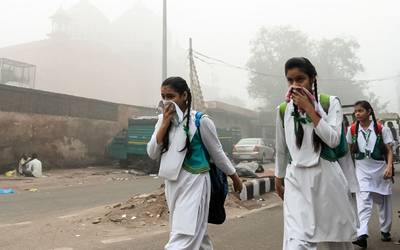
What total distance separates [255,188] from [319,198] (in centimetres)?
663

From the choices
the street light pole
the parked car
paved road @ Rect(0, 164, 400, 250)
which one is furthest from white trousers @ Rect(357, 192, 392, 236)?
the parked car

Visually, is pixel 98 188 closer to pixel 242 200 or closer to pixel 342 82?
pixel 242 200

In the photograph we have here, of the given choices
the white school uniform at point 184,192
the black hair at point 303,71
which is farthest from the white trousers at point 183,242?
the black hair at point 303,71

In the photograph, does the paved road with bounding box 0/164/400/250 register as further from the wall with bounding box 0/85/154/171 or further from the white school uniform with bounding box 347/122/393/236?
the wall with bounding box 0/85/154/171

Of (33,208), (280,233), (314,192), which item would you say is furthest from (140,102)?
(314,192)

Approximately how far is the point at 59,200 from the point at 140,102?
36.7m

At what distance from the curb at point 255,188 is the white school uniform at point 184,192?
5.47 meters

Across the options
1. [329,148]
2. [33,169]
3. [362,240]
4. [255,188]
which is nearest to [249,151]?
[33,169]

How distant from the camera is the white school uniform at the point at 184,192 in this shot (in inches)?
117

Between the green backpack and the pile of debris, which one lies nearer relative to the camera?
the green backpack

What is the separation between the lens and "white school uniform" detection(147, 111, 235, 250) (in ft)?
9.76

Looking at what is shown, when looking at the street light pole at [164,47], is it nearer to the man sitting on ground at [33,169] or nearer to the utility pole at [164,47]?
the utility pole at [164,47]

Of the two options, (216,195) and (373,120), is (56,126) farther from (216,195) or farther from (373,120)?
(216,195)

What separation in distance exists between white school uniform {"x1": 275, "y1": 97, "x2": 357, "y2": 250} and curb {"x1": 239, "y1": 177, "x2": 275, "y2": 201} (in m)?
5.80
